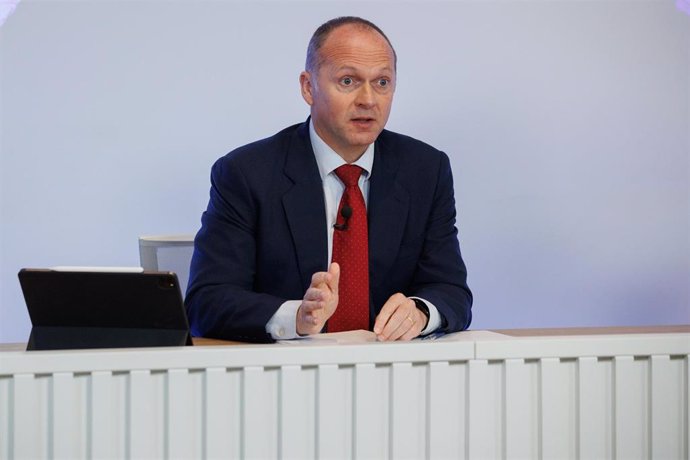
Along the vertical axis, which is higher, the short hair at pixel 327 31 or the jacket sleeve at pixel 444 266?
the short hair at pixel 327 31

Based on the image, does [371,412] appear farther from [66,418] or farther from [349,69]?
[349,69]

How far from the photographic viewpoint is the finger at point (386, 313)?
1.93m

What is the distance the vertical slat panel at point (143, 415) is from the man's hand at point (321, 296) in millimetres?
501

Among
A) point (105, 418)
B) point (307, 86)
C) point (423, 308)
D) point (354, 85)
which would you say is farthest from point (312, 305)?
point (307, 86)

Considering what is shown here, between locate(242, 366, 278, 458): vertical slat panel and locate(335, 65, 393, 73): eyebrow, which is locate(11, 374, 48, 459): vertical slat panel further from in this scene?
locate(335, 65, 393, 73): eyebrow

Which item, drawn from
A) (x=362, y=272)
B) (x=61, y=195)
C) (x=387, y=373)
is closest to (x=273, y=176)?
(x=362, y=272)

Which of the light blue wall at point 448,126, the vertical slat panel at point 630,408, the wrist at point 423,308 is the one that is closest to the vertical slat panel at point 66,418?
the vertical slat panel at point 630,408

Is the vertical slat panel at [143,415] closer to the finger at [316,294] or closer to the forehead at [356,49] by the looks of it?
the finger at [316,294]

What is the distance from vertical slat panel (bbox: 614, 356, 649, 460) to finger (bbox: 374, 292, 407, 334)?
551mm

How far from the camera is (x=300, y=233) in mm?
2295

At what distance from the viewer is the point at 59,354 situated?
53.9 inches

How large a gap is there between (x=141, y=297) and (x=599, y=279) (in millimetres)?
2547

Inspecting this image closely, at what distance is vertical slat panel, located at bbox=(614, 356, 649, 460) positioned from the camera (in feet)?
4.87

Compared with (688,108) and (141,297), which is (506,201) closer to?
(688,108)
